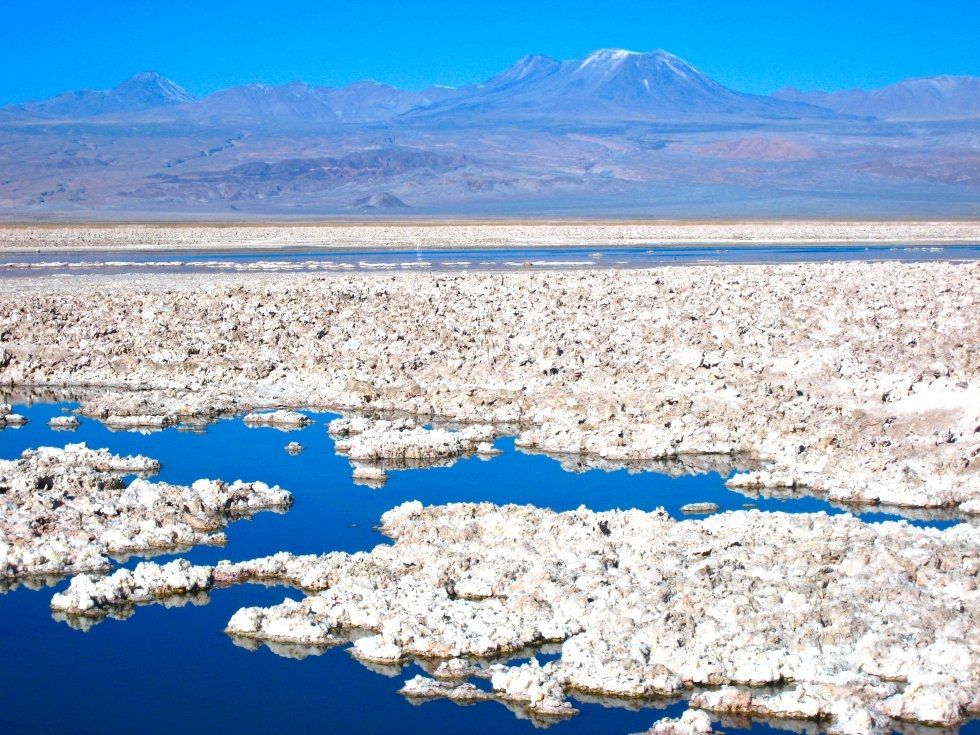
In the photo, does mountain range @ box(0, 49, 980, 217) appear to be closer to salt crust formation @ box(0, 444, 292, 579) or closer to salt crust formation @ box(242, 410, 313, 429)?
salt crust formation @ box(242, 410, 313, 429)

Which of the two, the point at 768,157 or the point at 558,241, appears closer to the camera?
the point at 558,241

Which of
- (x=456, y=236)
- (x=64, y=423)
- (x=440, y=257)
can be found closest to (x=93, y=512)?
(x=64, y=423)

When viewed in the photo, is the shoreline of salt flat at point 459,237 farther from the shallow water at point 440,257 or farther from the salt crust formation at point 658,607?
the salt crust formation at point 658,607

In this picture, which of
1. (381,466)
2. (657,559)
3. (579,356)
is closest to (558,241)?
(579,356)

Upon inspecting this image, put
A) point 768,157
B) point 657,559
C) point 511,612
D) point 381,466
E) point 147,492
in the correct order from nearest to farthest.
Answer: point 511,612 → point 657,559 → point 147,492 → point 381,466 → point 768,157

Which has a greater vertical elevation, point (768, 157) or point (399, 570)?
point (768, 157)

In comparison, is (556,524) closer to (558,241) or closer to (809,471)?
(809,471)

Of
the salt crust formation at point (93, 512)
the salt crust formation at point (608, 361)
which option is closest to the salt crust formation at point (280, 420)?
the salt crust formation at point (608, 361)

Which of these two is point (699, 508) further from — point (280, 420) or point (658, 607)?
point (280, 420)
